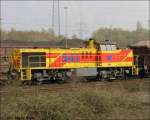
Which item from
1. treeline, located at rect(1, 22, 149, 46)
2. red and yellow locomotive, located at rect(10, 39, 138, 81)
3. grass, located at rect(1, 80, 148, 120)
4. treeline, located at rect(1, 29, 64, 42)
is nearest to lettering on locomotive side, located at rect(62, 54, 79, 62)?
red and yellow locomotive, located at rect(10, 39, 138, 81)

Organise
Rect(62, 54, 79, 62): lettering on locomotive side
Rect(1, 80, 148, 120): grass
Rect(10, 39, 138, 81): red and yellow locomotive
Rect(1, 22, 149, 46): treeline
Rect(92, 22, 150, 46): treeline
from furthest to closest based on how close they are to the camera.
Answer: Rect(92, 22, 150, 46): treeline < Rect(1, 22, 149, 46): treeline < Rect(62, 54, 79, 62): lettering on locomotive side < Rect(10, 39, 138, 81): red and yellow locomotive < Rect(1, 80, 148, 120): grass

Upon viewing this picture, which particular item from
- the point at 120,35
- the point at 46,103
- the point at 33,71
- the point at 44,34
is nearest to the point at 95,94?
the point at 46,103

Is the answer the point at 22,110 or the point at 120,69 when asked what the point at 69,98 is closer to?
the point at 22,110

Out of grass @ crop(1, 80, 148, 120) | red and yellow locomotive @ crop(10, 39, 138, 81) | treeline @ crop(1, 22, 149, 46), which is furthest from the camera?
treeline @ crop(1, 22, 149, 46)

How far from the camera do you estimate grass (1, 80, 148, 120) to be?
417 inches

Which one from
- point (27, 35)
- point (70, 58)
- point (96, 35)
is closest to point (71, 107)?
point (70, 58)

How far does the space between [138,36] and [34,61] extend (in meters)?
83.7

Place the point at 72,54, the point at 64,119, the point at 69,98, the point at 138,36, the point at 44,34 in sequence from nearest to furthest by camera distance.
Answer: the point at 64,119 → the point at 69,98 → the point at 72,54 → the point at 44,34 → the point at 138,36

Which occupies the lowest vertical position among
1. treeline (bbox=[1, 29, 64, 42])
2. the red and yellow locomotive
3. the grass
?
the grass

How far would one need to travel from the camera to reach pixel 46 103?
1094cm

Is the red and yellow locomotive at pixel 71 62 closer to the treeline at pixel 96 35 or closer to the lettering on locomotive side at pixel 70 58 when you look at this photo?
the lettering on locomotive side at pixel 70 58

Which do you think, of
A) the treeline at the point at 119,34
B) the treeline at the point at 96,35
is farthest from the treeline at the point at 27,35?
the treeline at the point at 119,34

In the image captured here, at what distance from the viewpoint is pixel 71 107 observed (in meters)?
11.0

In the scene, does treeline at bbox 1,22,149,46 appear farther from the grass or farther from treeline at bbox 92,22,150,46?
the grass
